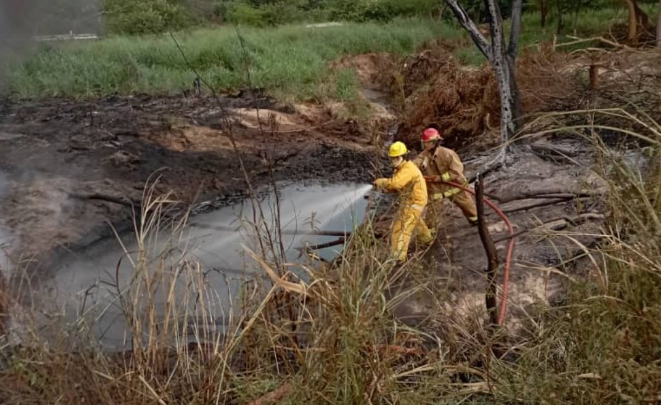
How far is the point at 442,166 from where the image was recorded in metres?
7.20

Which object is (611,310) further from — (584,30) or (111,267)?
(584,30)

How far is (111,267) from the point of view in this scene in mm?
7441

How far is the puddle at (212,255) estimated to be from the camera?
462cm

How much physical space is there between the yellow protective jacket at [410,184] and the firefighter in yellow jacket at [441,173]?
337mm

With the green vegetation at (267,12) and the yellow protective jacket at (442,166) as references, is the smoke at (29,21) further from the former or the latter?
the green vegetation at (267,12)

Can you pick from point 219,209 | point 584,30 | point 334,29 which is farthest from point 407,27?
point 219,209

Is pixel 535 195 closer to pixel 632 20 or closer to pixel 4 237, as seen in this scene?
pixel 4 237

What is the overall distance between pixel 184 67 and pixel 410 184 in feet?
34.2

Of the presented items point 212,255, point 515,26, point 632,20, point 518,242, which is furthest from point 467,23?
point 632,20

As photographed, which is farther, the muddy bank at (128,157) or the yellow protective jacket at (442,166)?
the muddy bank at (128,157)

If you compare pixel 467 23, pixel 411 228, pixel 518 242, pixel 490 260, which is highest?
pixel 467 23

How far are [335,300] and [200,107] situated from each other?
10897 millimetres

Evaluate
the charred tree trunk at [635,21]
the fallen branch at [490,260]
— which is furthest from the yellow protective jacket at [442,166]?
the charred tree trunk at [635,21]

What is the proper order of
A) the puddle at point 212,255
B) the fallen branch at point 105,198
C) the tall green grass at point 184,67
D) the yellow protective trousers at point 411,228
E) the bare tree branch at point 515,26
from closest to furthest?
the puddle at point 212,255, the yellow protective trousers at point 411,228, the fallen branch at point 105,198, the bare tree branch at point 515,26, the tall green grass at point 184,67
